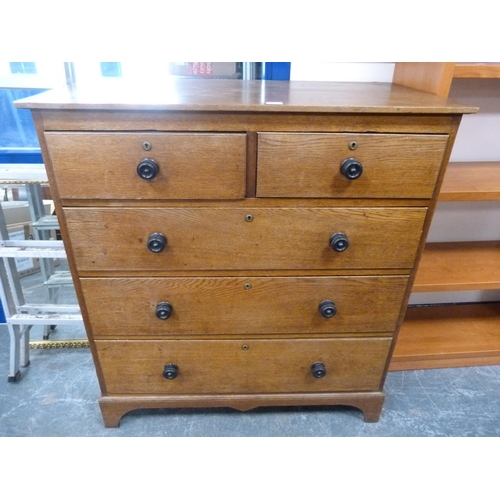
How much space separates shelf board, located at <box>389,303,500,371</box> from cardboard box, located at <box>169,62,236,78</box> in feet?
4.43

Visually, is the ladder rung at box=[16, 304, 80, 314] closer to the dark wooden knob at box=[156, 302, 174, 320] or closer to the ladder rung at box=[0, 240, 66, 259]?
the ladder rung at box=[0, 240, 66, 259]

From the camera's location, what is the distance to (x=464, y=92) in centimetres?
146

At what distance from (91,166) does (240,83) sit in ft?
2.02

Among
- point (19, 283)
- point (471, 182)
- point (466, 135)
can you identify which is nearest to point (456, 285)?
point (471, 182)

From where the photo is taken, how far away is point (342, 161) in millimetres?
955

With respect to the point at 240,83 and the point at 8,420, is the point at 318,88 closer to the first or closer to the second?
the point at 240,83

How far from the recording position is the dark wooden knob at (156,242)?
3.34ft

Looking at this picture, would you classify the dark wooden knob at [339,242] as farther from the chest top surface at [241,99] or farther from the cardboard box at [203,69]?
the cardboard box at [203,69]

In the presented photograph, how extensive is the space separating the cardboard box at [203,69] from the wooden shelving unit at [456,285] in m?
0.62

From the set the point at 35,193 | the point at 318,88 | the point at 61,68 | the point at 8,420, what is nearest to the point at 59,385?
the point at 8,420

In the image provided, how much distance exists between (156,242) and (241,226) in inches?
9.1

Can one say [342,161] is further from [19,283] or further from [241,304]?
[19,283]

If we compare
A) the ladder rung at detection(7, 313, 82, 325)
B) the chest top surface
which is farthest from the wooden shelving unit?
the ladder rung at detection(7, 313, 82, 325)

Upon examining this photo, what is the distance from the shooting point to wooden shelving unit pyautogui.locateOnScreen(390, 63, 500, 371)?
128cm
